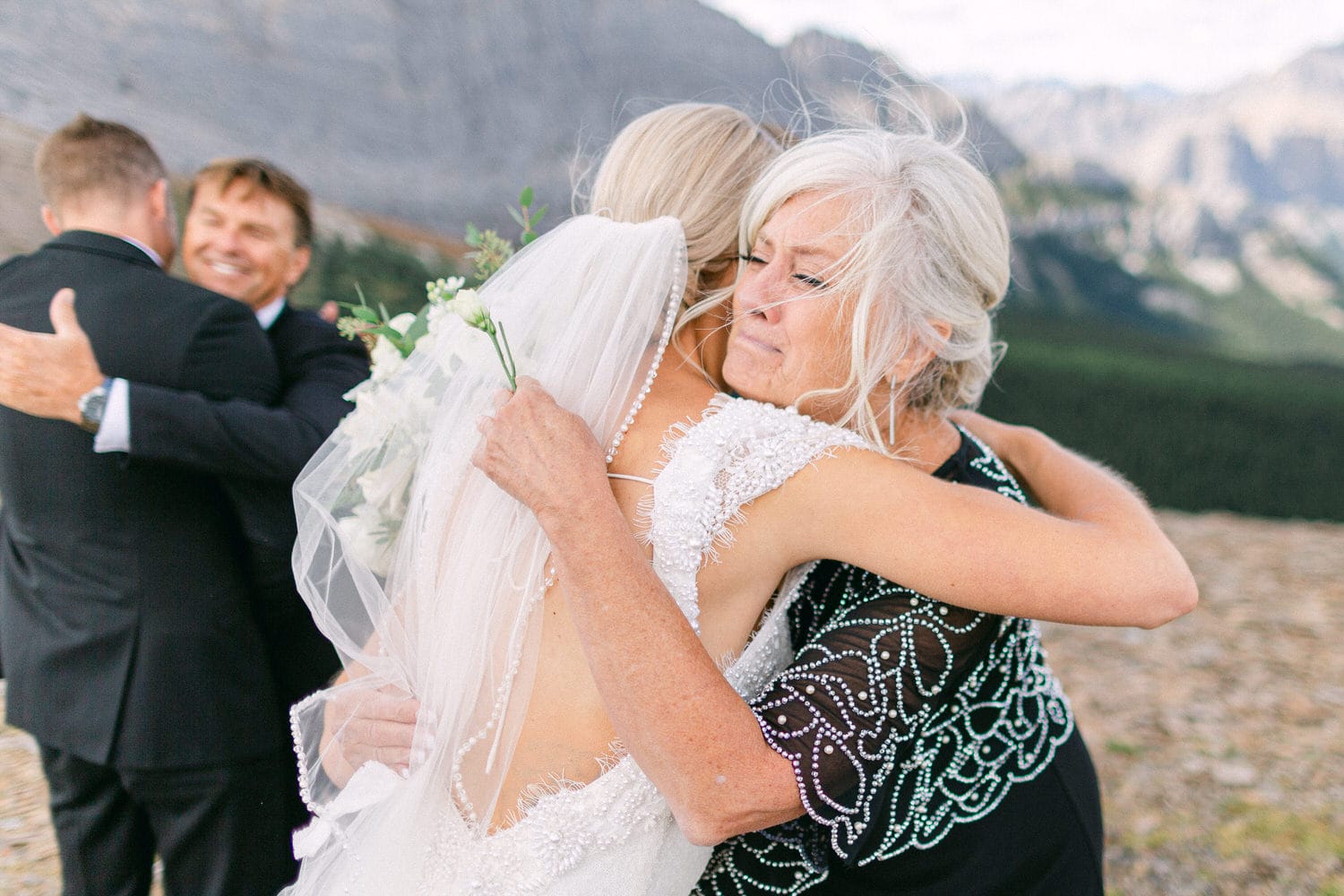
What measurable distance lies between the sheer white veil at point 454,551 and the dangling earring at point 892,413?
1.58 ft

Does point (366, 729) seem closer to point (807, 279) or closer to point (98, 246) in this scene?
point (807, 279)

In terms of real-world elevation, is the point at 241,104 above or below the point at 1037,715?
above

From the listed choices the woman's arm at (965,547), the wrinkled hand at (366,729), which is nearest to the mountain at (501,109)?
the woman's arm at (965,547)

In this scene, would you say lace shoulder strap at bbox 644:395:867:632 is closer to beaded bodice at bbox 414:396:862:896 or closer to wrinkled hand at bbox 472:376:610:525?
beaded bodice at bbox 414:396:862:896

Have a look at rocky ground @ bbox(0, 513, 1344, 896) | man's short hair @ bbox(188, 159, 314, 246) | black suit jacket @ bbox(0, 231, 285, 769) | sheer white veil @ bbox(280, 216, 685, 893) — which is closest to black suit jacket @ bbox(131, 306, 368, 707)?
black suit jacket @ bbox(0, 231, 285, 769)

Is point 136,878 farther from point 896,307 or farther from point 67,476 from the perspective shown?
point 896,307

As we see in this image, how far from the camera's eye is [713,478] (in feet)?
5.40

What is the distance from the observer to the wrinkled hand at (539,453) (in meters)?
1.60

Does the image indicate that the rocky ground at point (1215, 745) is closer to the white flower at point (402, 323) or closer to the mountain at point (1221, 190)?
the white flower at point (402, 323)

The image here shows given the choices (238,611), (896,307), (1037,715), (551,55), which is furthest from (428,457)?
(551,55)

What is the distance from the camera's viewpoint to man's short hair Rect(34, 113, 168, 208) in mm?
2832

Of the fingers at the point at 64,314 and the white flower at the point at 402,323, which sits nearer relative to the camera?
the white flower at the point at 402,323

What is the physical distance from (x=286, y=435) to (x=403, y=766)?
1.29 metres

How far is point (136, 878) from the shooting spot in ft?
9.75
